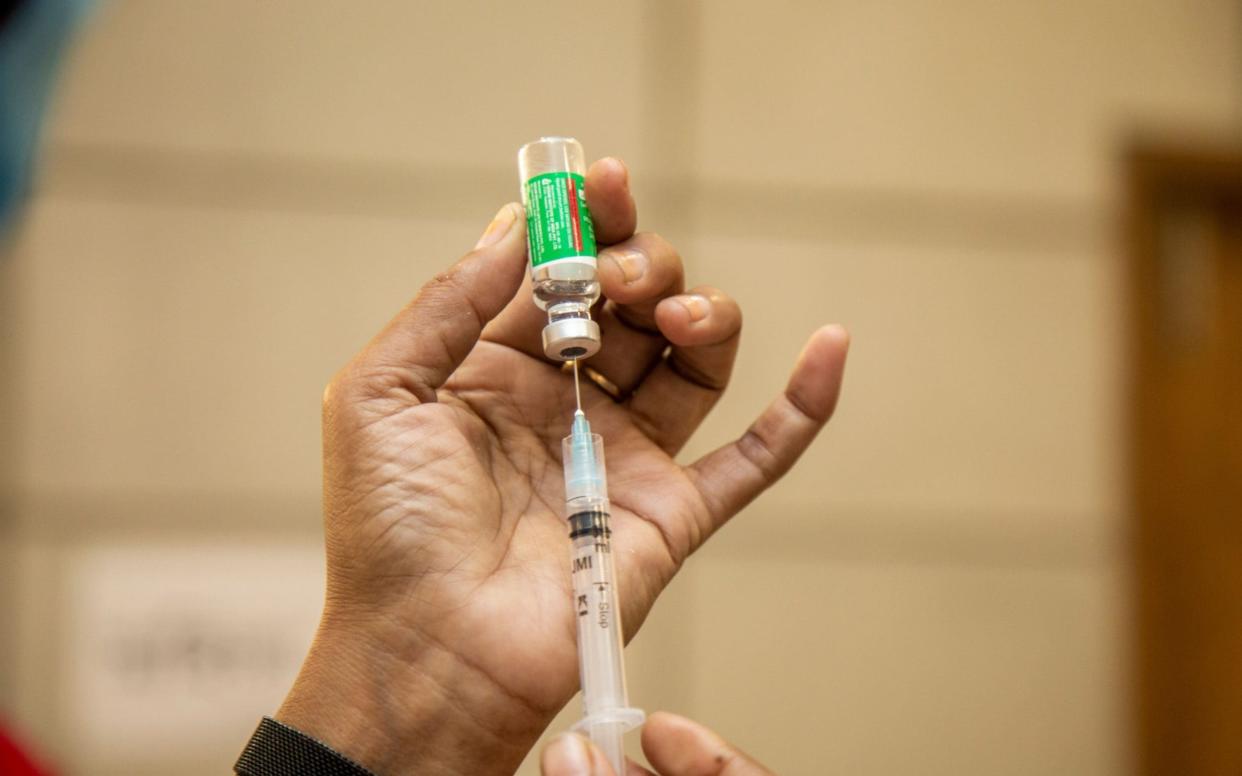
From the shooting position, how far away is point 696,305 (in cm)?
122

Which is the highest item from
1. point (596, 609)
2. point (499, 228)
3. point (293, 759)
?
point (499, 228)

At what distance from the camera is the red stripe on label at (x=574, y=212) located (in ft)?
3.67

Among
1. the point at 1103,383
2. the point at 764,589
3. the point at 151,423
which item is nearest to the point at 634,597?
the point at 764,589

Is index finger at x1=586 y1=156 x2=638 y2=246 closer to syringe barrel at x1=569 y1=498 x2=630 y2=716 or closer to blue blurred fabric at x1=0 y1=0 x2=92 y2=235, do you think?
syringe barrel at x1=569 y1=498 x2=630 y2=716

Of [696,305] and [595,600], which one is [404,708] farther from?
[696,305]

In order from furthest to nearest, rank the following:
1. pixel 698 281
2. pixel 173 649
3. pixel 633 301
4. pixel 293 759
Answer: pixel 698 281, pixel 173 649, pixel 633 301, pixel 293 759

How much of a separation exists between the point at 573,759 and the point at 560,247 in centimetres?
46

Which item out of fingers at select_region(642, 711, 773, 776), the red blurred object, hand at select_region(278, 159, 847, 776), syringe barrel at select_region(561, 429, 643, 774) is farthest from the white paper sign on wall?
fingers at select_region(642, 711, 773, 776)

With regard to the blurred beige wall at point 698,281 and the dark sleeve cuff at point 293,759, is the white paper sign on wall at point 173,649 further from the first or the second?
the dark sleeve cuff at point 293,759

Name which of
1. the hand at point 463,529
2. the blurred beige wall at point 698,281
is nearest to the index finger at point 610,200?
the hand at point 463,529

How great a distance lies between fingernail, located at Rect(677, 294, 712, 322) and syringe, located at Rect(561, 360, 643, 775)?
159 mm

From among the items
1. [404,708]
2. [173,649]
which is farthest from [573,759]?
[173,649]

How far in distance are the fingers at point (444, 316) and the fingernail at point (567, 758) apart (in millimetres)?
383

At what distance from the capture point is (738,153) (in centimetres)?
242
